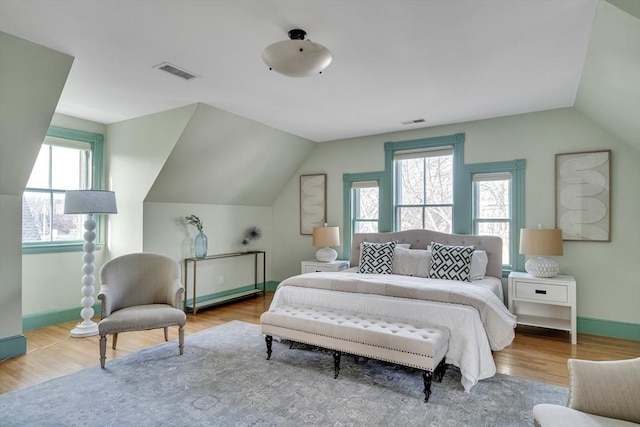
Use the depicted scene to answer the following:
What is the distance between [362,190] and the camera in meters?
5.68

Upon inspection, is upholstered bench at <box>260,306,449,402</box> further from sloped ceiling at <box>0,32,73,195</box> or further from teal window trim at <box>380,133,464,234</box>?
sloped ceiling at <box>0,32,73,195</box>

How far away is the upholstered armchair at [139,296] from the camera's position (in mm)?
3068

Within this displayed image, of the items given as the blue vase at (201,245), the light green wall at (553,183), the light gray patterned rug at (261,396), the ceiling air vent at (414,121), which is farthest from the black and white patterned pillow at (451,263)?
the blue vase at (201,245)

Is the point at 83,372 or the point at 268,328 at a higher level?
the point at 268,328

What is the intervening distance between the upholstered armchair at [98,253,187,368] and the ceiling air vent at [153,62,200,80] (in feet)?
6.11

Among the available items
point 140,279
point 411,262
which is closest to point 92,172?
point 140,279

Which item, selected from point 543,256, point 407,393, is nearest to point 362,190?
point 543,256

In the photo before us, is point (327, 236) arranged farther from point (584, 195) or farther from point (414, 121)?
point (584, 195)

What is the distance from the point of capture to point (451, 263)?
13.0 feet

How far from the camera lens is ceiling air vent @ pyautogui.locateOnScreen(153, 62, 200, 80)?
118 inches

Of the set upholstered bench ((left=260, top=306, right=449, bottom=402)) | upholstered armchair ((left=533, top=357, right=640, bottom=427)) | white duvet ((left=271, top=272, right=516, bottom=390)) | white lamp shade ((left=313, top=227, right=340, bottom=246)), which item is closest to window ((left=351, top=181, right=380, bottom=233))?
white lamp shade ((left=313, top=227, right=340, bottom=246))

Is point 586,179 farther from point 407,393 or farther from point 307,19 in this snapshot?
point 307,19

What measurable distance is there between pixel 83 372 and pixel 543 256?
4867mm

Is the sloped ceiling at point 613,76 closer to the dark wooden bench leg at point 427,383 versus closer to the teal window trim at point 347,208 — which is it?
the dark wooden bench leg at point 427,383
